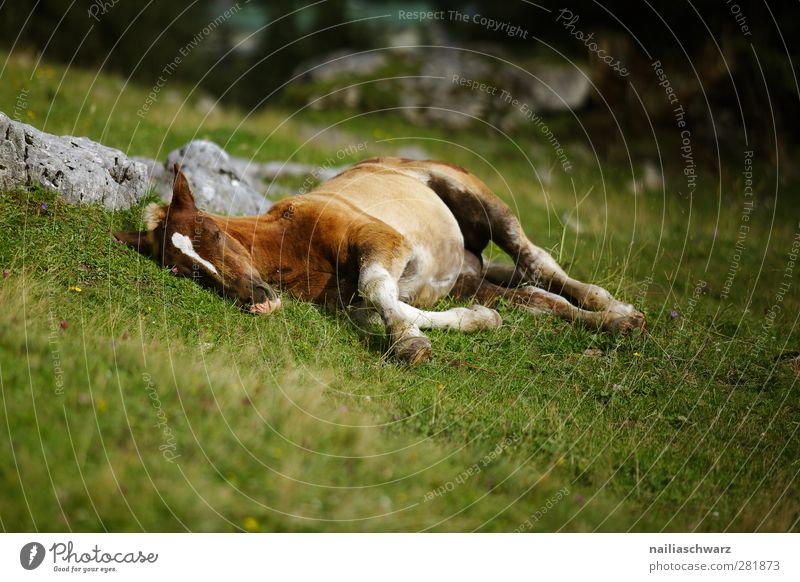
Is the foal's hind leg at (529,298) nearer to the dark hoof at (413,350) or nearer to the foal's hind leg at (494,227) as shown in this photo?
the foal's hind leg at (494,227)

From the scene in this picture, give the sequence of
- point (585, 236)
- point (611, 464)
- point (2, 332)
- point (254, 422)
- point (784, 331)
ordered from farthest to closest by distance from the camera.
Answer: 1. point (585, 236)
2. point (784, 331)
3. point (611, 464)
4. point (2, 332)
5. point (254, 422)

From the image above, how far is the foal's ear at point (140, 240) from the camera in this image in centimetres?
667

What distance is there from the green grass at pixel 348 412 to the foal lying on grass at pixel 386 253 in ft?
0.81

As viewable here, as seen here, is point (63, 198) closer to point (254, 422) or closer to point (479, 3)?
point (254, 422)

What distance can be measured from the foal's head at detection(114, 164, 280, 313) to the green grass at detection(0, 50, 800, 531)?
0.56 ft

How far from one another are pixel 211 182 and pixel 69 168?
237 centimetres

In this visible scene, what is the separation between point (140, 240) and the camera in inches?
264

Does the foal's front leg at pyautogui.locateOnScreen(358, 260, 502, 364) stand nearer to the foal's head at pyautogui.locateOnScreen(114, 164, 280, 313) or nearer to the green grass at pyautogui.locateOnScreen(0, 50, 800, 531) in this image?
the green grass at pyautogui.locateOnScreen(0, 50, 800, 531)

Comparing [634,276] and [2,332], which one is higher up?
[634,276]

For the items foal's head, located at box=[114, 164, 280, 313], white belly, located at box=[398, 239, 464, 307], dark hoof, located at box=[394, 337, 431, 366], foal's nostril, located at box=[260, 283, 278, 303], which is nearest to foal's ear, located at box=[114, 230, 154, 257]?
foal's head, located at box=[114, 164, 280, 313]

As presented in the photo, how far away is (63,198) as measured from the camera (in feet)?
23.1

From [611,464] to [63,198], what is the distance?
5.78m

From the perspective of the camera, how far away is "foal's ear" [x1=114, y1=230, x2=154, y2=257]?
6.67 m
